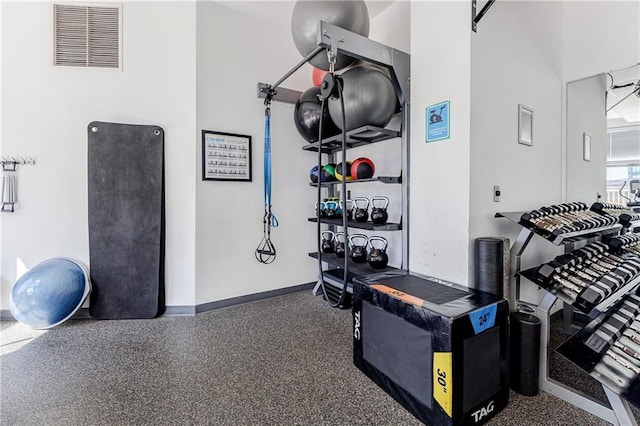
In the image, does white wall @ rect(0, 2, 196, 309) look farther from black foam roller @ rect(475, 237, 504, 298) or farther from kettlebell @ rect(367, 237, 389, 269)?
black foam roller @ rect(475, 237, 504, 298)

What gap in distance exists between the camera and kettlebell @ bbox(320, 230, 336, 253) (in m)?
3.50

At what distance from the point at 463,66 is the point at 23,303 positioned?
3937 mm

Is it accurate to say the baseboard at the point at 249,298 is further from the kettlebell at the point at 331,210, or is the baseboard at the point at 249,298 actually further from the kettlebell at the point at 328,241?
the kettlebell at the point at 331,210

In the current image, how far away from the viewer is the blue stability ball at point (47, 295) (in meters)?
2.53

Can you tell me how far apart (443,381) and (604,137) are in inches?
108

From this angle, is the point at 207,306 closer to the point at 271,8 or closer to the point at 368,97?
the point at 368,97

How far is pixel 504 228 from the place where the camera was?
2217 mm

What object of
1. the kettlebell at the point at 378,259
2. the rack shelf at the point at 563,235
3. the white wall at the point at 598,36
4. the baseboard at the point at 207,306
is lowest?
the baseboard at the point at 207,306

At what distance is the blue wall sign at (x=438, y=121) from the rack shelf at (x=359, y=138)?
0.51 metres

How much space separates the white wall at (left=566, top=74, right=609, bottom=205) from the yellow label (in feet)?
7.48

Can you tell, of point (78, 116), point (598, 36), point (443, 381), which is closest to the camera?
point (443, 381)

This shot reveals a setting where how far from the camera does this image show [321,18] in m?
2.35

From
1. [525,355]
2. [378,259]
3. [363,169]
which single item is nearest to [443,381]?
[525,355]

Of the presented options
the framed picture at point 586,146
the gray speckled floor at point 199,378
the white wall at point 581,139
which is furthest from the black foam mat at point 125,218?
the framed picture at point 586,146
